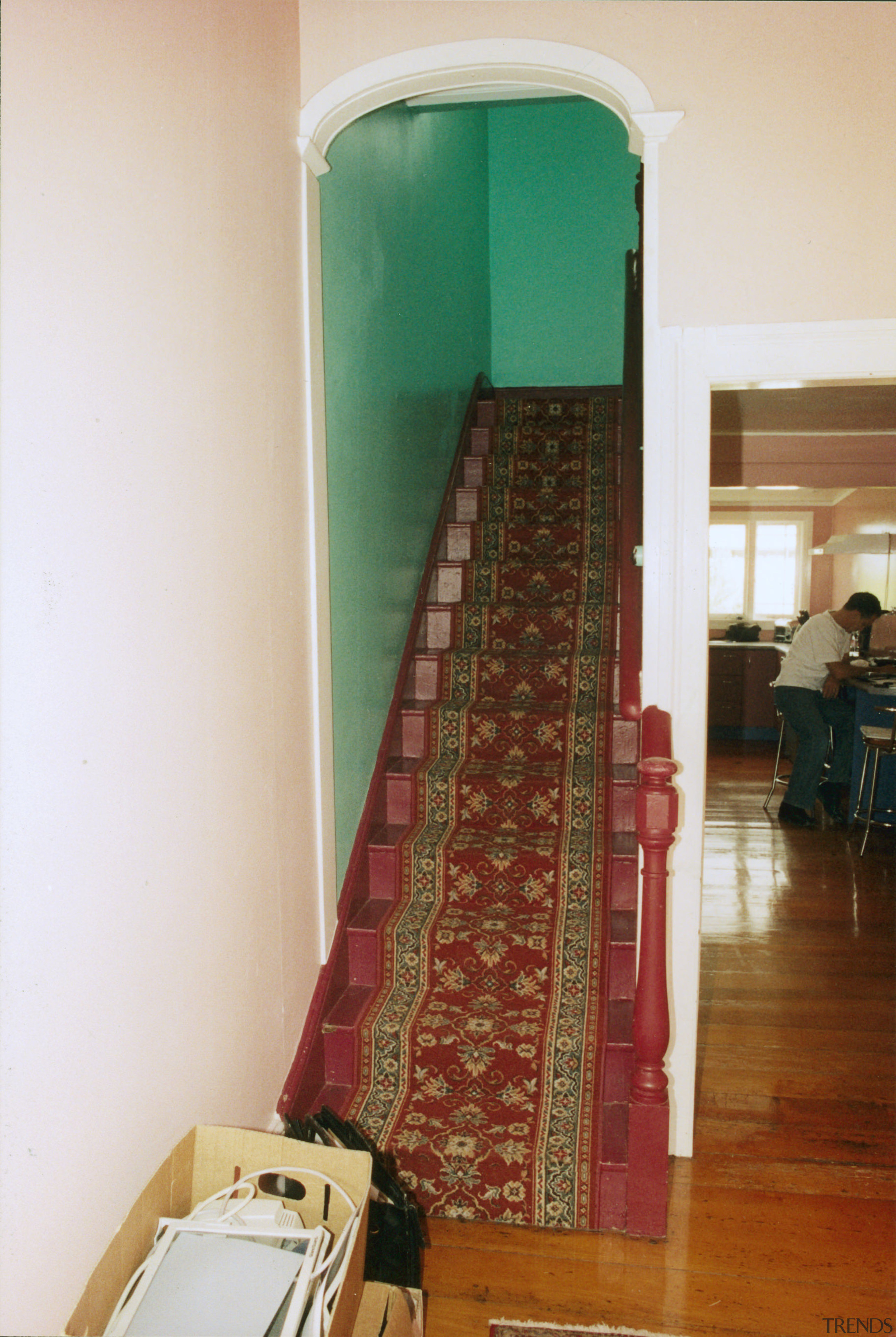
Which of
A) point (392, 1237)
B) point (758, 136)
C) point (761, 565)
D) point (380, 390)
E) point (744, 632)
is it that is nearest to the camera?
point (392, 1237)

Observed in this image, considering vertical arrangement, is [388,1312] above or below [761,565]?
below

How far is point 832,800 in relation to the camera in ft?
21.4

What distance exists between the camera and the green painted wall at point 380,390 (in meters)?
3.08

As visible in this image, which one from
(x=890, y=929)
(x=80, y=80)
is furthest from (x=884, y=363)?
(x=890, y=929)

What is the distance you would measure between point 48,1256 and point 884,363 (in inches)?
103

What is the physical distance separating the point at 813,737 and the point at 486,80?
472cm

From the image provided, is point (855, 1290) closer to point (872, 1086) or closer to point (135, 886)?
point (872, 1086)

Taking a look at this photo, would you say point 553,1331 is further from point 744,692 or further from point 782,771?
point 744,692

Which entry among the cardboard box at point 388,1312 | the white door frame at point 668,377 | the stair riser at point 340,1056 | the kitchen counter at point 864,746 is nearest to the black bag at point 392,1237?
the cardboard box at point 388,1312

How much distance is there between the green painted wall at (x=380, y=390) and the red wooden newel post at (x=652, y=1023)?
1.09 metres

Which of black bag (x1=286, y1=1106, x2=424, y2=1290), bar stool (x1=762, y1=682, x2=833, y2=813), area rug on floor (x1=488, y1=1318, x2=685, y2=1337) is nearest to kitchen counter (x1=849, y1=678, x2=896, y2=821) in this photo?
bar stool (x1=762, y1=682, x2=833, y2=813)

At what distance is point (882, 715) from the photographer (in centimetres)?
621

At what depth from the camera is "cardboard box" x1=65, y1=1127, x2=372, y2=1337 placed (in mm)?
1683

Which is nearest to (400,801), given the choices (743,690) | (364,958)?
(364,958)
